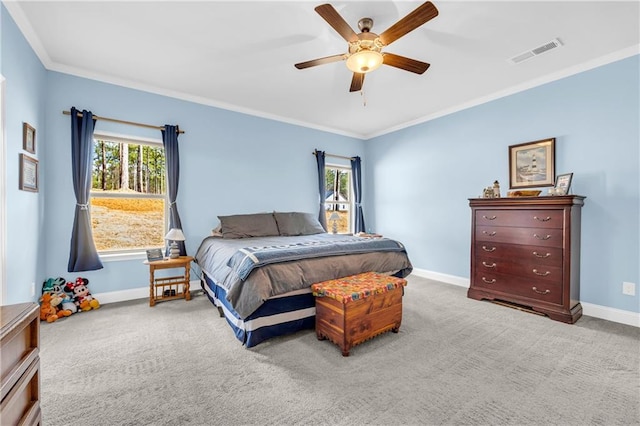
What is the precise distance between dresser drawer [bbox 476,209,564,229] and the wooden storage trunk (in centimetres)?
168

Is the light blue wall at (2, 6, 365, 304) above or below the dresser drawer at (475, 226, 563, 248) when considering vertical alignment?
A: above

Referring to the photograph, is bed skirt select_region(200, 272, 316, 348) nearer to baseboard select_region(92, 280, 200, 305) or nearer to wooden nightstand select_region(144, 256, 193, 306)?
wooden nightstand select_region(144, 256, 193, 306)

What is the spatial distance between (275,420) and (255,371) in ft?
1.61

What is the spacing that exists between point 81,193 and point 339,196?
13.1 ft

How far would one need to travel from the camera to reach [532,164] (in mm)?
3453

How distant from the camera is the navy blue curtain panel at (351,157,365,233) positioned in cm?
560

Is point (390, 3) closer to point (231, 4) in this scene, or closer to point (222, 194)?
point (231, 4)

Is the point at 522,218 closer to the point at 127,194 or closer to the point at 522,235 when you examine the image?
the point at 522,235

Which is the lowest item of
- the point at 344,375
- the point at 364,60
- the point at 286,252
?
the point at 344,375

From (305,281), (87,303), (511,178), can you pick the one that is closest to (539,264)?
(511,178)

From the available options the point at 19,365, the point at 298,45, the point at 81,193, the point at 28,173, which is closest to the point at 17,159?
the point at 28,173

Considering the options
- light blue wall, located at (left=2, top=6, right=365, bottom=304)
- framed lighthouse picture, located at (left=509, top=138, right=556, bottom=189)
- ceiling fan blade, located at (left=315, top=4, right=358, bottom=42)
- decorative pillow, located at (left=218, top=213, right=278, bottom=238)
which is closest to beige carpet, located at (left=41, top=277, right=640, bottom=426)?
light blue wall, located at (left=2, top=6, right=365, bottom=304)

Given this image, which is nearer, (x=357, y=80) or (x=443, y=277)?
(x=357, y=80)

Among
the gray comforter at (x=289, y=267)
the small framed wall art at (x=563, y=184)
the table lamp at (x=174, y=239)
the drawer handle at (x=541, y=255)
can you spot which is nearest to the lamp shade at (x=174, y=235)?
the table lamp at (x=174, y=239)
